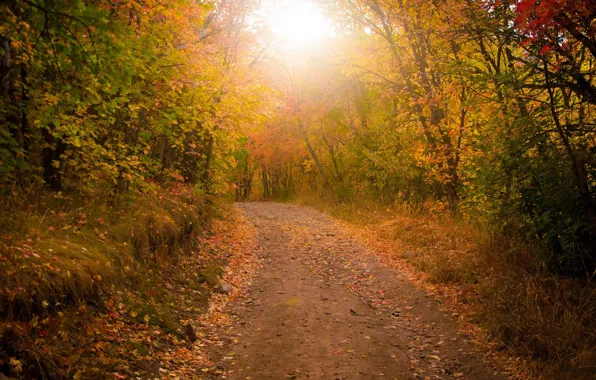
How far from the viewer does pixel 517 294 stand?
6809 mm

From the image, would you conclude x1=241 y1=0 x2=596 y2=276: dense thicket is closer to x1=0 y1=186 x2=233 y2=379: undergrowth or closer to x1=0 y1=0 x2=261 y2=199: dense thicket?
x1=0 y1=0 x2=261 y2=199: dense thicket

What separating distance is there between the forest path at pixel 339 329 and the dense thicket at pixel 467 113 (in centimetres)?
259

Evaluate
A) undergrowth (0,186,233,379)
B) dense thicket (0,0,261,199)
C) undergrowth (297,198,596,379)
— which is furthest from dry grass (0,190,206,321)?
undergrowth (297,198,596,379)

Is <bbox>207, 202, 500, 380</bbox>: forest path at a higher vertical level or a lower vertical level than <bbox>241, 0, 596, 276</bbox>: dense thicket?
lower

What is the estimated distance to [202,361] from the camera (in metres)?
6.26

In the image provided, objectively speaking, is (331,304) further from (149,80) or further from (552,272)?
(149,80)

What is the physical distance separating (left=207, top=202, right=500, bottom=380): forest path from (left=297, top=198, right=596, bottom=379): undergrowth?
59cm

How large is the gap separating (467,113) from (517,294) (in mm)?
9478

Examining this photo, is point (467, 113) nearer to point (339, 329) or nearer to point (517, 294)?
point (517, 294)

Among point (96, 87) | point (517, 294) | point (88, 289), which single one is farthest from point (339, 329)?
point (96, 87)

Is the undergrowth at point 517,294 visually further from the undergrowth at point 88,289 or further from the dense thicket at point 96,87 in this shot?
the dense thicket at point 96,87

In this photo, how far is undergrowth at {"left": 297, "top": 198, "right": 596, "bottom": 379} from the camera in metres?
5.44

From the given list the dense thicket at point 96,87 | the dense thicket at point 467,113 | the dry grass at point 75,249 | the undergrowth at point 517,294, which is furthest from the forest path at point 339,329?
the dense thicket at point 96,87

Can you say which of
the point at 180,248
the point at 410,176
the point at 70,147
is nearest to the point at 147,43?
the point at 70,147
